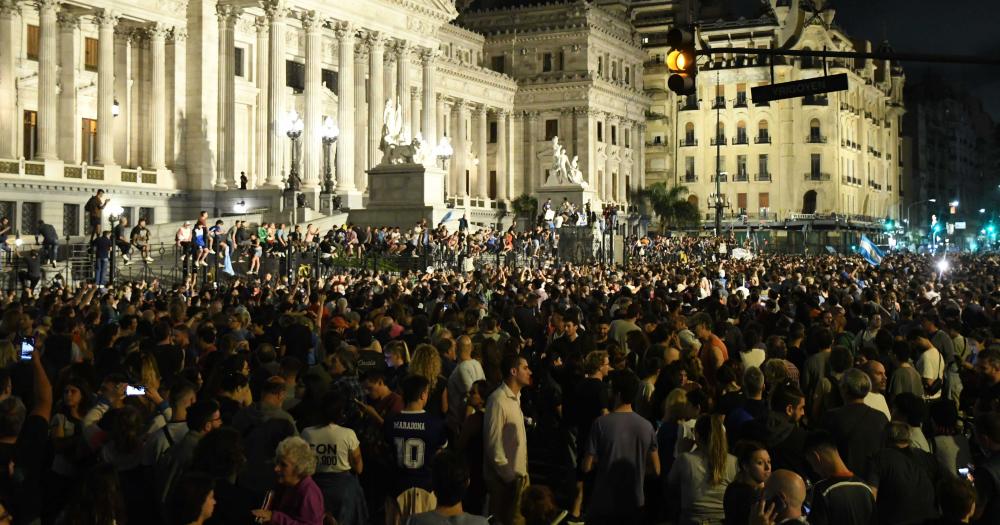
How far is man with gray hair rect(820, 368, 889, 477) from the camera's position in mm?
9266

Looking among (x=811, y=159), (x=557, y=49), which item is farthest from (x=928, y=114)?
(x=557, y=49)

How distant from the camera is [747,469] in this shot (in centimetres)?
775

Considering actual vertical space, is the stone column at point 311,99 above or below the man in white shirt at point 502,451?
above

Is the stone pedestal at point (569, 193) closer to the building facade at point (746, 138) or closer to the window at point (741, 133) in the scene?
the building facade at point (746, 138)

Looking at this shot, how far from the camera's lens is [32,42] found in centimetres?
4759

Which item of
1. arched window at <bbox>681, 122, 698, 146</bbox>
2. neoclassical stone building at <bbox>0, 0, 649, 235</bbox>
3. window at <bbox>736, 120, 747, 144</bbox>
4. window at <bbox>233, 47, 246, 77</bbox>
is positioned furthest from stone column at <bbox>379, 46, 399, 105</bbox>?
window at <bbox>736, 120, 747, 144</bbox>

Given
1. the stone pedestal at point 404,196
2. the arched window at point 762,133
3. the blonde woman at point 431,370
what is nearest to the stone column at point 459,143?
the stone pedestal at point 404,196

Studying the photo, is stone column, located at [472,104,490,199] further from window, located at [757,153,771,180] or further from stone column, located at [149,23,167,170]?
stone column, located at [149,23,167,170]

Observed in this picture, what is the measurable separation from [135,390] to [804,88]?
1315cm

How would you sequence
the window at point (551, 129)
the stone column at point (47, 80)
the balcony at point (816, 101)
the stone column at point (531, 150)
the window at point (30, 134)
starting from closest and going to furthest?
the stone column at point (47, 80) < the window at point (30, 134) < the stone column at point (531, 150) < the window at point (551, 129) < the balcony at point (816, 101)

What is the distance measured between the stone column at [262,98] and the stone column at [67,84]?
951 cm

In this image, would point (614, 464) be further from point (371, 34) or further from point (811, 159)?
point (811, 159)

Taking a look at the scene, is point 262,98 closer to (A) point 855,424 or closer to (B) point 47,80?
(B) point 47,80

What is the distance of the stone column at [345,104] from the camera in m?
58.6
